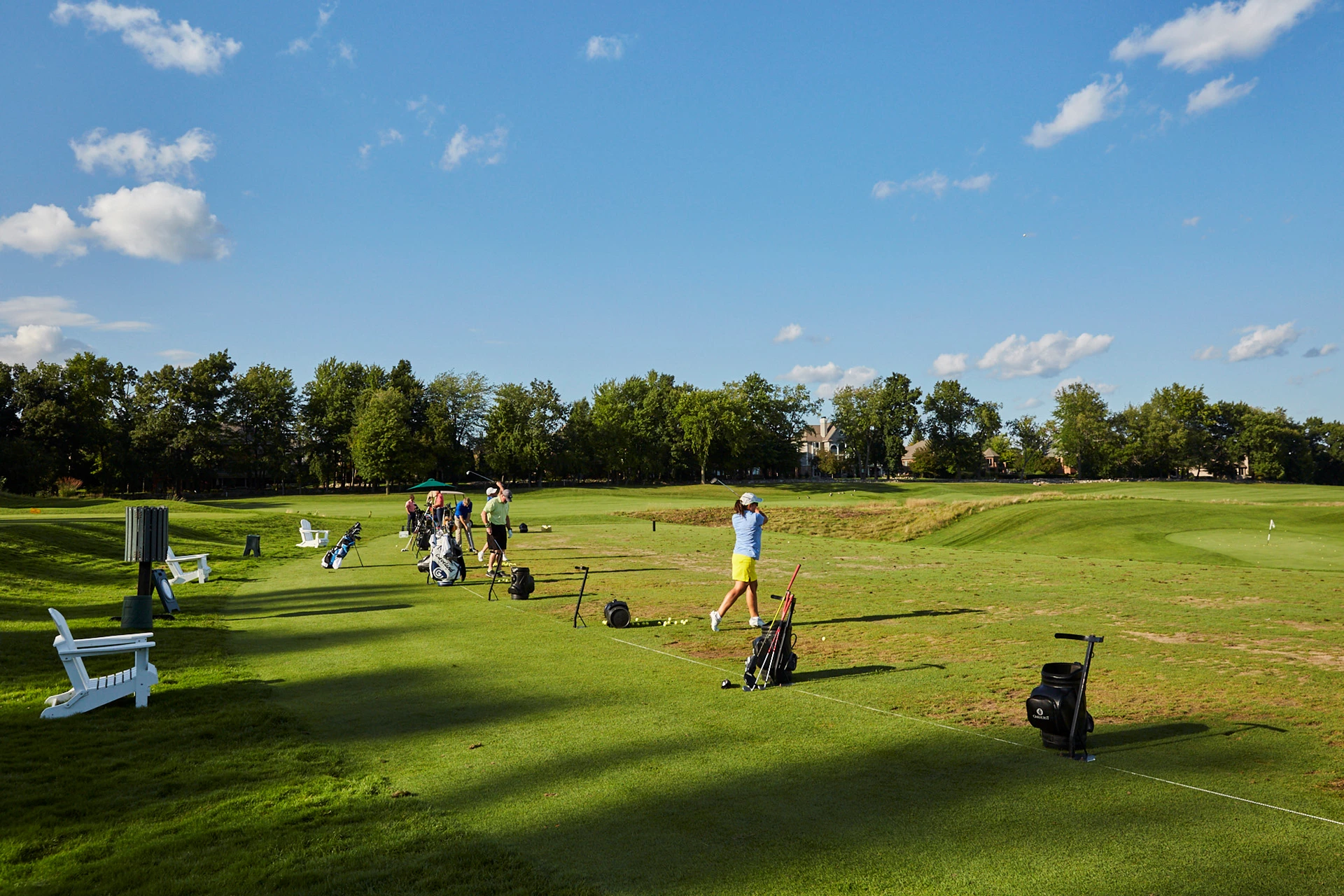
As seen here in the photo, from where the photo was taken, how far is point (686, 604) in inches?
633

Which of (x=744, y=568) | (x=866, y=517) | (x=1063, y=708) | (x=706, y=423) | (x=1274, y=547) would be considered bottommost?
(x=866, y=517)

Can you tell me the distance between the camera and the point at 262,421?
91750mm

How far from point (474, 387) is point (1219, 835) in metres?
104

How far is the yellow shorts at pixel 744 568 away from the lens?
41.8ft

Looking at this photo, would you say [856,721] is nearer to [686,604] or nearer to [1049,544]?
[686,604]

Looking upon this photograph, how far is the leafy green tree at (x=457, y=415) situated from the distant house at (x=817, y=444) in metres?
82.1

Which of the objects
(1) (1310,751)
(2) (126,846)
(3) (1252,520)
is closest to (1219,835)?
(1) (1310,751)

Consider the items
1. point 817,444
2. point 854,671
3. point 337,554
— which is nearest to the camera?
point 854,671

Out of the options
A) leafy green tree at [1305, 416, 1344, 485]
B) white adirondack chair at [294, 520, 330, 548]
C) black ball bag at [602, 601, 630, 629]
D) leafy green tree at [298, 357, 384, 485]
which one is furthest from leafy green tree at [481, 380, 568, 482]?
leafy green tree at [1305, 416, 1344, 485]

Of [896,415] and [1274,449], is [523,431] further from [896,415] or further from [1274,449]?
[1274,449]

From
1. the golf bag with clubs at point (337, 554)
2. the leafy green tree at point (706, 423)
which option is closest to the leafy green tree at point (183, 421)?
the leafy green tree at point (706, 423)

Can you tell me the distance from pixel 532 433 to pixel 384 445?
62.9 feet

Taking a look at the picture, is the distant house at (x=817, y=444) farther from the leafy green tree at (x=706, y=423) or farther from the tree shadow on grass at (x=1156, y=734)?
the tree shadow on grass at (x=1156, y=734)

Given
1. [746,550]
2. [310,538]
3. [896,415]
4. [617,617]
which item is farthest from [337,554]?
[896,415]
